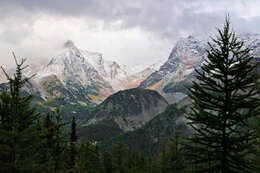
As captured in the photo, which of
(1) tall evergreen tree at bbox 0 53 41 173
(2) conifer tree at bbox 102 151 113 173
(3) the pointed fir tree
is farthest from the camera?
(2) conifer tree at bbox 102 151 113 173

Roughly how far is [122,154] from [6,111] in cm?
4914

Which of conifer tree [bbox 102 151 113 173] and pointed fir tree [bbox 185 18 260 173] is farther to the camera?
conifer tree [bbox 102 151 113 173]

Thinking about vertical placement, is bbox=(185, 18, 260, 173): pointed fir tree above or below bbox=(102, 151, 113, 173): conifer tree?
above

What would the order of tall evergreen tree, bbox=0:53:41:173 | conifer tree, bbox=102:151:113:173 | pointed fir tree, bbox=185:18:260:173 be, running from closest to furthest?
pointed fir tree, bbox=185:18:260:173
tall evergreen tree, bbox=0:53:41:173
conifer tree, bbox=102:151:113:173

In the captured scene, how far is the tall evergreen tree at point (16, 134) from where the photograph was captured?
16.7 metres

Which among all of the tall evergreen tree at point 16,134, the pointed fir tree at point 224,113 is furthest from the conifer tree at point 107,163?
the pointed fir tree at point 224,113

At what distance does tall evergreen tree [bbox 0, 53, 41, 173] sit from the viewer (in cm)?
1670

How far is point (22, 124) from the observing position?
61.3 ft

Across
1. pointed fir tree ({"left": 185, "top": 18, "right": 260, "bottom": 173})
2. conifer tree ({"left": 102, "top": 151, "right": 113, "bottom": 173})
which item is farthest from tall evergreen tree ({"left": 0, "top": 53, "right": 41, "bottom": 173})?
conifer tree ({"left": 102, "top": 151, "right": 113, "bottom": 173})

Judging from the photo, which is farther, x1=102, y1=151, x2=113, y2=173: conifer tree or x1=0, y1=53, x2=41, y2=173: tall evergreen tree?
x1=102, y1=151, x2=113, y2=173: conifer tree

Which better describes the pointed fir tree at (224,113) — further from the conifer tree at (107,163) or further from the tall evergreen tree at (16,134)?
the conifer tree at (107,163)

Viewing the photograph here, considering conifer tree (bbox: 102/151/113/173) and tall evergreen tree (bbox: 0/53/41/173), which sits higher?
tall evergreen tree (bbox: 0/53/41/173)

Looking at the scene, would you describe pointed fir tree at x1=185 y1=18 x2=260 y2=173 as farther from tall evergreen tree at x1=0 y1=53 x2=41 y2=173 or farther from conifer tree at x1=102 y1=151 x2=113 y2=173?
conifer tree at x1=102 y1=151 x2=113 y2=173

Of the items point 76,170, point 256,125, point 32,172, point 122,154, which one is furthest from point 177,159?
point 122,154
